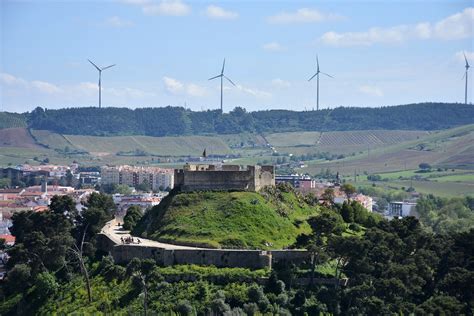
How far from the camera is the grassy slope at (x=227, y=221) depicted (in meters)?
80.9

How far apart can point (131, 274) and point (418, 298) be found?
59.4ft

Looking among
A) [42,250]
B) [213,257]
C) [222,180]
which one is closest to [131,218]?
[222,180]

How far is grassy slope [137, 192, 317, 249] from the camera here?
3187 inches

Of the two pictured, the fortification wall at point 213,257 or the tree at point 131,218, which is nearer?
the fortification wall at point 213,257

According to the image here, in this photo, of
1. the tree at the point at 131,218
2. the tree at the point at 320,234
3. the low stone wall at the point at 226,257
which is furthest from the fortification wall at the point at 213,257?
the tree at the point at 131,218

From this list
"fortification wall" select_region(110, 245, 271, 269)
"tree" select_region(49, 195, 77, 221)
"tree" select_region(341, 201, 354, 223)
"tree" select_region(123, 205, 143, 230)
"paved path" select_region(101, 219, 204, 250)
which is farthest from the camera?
"tree" select_region(123, 205, 143, 230)

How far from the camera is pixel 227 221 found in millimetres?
83375

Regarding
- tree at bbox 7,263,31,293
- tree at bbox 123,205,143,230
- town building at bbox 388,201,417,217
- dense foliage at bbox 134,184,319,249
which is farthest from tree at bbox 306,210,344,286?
town building at bbox 388,201,417,217

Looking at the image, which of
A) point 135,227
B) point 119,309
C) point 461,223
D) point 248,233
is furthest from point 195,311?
point 461,223

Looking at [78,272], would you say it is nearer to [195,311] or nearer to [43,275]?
[43,275]

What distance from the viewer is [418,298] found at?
244 feet

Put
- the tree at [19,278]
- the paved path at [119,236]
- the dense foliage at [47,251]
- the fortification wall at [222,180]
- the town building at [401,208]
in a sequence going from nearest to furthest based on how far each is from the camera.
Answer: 1. the paved path at [119,236]
2. the dense foliage at [47,251]
3. the tree at [19,278]
4. the fortification wall at [222,180]
5. the town building at [401,208]

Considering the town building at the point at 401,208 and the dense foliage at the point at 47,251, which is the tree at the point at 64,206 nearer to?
the dense foliage at the point at 47,251

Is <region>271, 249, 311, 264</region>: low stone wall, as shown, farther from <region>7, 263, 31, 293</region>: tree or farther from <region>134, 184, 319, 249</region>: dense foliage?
<region>7, 263, 31, 293</region>: tree
